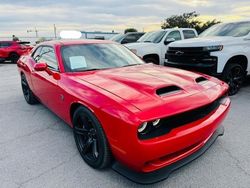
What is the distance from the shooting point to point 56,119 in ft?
15.1

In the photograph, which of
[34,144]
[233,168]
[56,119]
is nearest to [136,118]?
[233,168]

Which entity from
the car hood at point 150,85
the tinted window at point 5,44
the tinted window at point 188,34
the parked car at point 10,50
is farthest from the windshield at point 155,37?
the tinted window at point 5,44

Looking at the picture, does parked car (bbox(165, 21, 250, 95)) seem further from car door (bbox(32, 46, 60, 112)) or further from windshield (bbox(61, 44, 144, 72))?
car door (bbox(32, 46, 60, 112))

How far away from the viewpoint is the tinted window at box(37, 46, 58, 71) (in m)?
3.83

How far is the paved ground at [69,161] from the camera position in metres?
2.66

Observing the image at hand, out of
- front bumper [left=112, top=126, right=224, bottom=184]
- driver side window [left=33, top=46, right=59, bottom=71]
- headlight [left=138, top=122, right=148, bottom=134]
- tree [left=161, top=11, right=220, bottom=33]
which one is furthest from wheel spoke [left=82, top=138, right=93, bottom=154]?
tree [left=161, top=11, right=220, bottom=33]

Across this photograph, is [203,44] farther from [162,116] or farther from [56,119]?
[162,116]

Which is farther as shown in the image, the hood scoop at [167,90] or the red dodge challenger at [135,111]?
the hood scoop at [167,90]

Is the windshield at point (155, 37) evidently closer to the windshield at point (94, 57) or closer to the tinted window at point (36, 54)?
the tinted window at point (36, 54)

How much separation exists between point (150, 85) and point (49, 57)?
83.1 inches

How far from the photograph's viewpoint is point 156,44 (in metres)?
9.05

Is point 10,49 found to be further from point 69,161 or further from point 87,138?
point 87,138

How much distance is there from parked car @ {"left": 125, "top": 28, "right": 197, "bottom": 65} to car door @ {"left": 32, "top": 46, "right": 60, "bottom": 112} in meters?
4.46

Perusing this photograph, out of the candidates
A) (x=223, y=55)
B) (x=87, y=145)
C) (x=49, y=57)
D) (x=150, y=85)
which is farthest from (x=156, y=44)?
(x=87, y=145)
